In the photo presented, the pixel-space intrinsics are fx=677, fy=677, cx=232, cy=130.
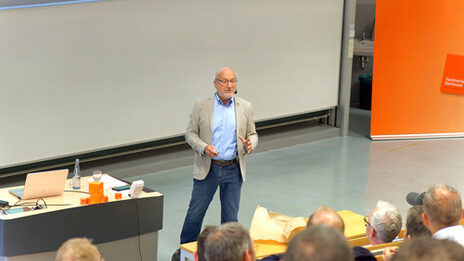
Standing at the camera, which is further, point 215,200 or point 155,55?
point 155,55

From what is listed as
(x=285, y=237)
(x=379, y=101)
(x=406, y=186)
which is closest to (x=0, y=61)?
(x=285, y=237)

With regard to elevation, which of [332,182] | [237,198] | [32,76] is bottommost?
[332,182]

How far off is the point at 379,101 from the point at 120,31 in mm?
4718

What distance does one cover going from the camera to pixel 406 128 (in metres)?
11.3

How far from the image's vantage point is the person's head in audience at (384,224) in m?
4.35

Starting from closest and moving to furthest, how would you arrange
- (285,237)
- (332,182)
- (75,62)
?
(285,237) < (75,62) < (332,182)

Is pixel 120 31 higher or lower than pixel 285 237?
higher

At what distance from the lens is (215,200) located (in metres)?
7.88

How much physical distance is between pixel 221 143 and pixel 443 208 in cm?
234

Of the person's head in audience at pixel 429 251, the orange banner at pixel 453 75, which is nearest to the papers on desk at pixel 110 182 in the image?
the person's head in audience at pixel 429 251

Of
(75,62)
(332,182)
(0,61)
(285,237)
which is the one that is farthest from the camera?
(332,182)

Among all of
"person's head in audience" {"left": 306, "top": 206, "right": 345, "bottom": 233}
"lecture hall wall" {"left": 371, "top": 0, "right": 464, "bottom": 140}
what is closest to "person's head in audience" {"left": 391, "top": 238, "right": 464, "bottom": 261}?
"person's head in audience" {"left": 306, "top": 206, "right": 345, "bottom": 233}

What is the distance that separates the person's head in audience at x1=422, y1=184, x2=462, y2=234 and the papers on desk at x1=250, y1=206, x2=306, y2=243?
3.76 feet

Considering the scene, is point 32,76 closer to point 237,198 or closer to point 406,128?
point 237,198
